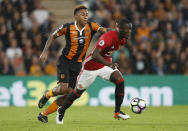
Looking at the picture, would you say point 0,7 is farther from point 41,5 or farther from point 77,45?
point 77,45

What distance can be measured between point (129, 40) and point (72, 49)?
7.42 m

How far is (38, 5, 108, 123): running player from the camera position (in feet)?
32.2

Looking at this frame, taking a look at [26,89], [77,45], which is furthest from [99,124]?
[26,89]

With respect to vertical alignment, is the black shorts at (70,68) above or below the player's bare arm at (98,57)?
below

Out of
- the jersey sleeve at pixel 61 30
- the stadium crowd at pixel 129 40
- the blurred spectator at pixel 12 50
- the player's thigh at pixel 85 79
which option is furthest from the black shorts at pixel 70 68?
the blurred spectator at pixel 12 50

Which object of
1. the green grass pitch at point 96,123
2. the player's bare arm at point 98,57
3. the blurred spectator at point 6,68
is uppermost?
the player's bare arm at point 98,57

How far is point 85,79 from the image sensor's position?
9227 millimetres

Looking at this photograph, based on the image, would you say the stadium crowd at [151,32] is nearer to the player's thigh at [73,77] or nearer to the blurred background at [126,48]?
the blurred background at [126,48]

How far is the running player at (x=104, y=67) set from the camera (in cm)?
901

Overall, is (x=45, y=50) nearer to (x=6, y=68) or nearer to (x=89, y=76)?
(x=89, y=76)

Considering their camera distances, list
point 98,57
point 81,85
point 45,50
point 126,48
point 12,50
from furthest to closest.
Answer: point 126,48 < point 12,50 < point 45,50 < point 81,85 < point 98,57

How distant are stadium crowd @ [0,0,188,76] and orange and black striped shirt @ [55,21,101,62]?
6032 mm

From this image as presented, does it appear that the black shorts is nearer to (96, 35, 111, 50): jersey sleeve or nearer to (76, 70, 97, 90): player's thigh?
(76, 70, 97, 90): player's thigh

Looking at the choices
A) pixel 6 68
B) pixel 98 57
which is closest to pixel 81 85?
pixel 98 57
